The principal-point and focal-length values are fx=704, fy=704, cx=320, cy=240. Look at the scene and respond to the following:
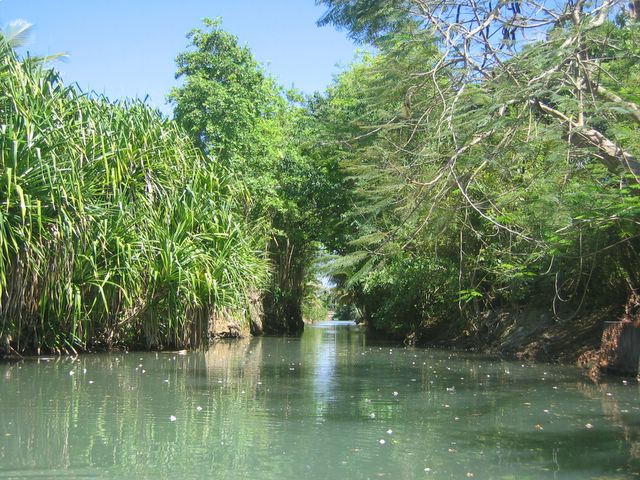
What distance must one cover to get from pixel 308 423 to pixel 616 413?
318 cm

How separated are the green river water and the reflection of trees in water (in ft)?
0.07

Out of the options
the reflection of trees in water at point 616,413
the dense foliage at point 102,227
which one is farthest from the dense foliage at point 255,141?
the reflection of trees in water at point 616,413

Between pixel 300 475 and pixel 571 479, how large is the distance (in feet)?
5.77

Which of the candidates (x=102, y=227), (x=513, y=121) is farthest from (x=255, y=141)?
(x=513, y=121)

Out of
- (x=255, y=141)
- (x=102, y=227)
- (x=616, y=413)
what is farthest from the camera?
(x=255, y=141)

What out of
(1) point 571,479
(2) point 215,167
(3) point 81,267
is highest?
(2) point 215,167

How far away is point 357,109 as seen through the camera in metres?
20.9

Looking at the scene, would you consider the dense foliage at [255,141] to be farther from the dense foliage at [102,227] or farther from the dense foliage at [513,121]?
the dense foliage at [513,121]

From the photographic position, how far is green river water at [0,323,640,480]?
477cm

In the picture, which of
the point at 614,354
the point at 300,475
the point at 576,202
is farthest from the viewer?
the point at 614,354

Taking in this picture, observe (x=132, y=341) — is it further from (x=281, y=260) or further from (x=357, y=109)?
(x=281, y=260)

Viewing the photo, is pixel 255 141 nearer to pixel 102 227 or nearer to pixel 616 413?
pixel 102 227

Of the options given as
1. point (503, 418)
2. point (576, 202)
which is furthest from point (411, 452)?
point (576, 202)

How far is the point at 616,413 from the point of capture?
23.2 ft
